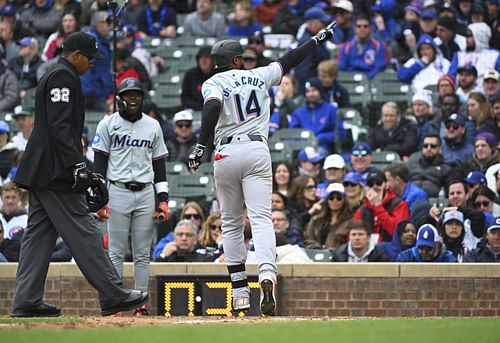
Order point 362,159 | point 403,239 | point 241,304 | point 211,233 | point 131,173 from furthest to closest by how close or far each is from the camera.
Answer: point 362,159 → point 211,233 → point 403,239 → point 131,173 → point 241,304

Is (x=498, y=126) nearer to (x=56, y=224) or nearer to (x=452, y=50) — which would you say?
(x=452, y=50)

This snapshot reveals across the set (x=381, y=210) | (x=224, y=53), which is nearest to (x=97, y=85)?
(x=381, y=210)

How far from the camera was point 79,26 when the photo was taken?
1914cm

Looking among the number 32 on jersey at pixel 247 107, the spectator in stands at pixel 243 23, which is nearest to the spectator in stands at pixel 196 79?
the spectator in stands at pixel 243 23

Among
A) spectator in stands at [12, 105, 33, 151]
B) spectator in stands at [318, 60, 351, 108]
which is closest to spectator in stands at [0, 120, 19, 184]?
spectator in stands at [12, 105, 33, 151]

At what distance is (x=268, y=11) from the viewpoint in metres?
19.8

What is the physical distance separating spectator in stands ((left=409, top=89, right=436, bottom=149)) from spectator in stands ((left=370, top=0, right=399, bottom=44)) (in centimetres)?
183

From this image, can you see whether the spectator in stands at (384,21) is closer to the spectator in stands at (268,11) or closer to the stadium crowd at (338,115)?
the stadium crowd at (338,115)

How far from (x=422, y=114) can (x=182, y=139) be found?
2.97 metres

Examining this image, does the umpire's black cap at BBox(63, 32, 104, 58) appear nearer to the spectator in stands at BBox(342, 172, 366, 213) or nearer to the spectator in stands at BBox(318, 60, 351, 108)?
the spectator in stands at BBox(342, 172, 366, 213)

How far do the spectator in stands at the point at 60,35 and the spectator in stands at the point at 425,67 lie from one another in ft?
15.6

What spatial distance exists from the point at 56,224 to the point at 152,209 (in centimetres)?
176

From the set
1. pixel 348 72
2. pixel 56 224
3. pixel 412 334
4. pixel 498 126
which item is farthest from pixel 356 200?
pixel 412 334

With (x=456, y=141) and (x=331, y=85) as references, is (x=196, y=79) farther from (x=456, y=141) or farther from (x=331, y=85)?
(x=456, y=141)
